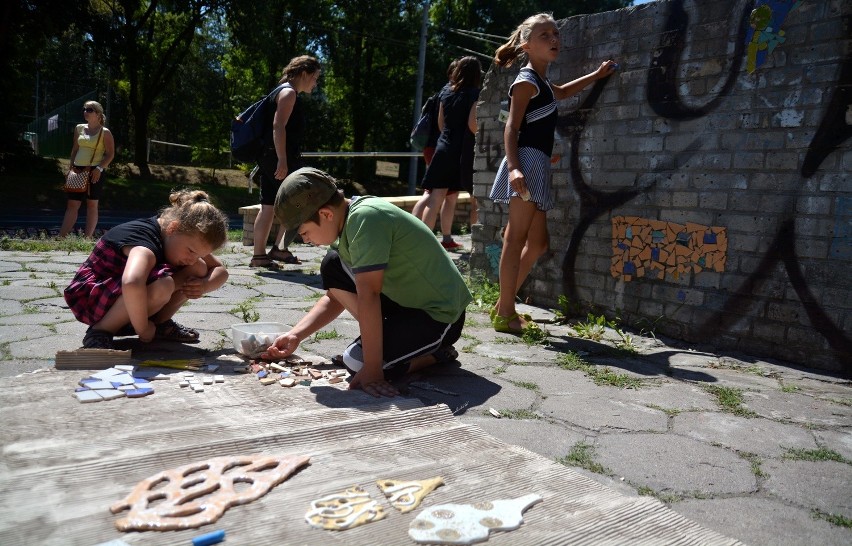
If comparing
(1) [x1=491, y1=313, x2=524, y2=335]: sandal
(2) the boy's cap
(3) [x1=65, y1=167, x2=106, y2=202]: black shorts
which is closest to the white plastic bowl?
(2) the boy's cap

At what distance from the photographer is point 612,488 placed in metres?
1.99

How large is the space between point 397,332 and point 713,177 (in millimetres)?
2135

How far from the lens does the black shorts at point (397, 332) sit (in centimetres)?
284

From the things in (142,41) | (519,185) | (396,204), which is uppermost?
(142,41)

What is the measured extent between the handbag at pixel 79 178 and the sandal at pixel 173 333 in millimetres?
4708

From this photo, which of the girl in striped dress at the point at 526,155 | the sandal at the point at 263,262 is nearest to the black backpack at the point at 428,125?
the sandal at the point at 263,262

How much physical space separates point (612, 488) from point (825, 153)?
7.65 feet

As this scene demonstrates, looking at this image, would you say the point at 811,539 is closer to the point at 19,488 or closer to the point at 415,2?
the point at 19,488

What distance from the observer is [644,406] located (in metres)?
2.80

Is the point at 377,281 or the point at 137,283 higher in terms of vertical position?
the point at 377,281

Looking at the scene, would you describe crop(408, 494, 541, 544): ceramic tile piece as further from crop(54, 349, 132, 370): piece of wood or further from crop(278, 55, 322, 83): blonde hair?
crop(278, 55, 322, 83): blonde hair

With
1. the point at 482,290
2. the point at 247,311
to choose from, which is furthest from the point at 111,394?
the point at 482,290

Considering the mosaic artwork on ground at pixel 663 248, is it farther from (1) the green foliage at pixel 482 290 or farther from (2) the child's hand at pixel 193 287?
(2) the child's hand at pixel 193 287

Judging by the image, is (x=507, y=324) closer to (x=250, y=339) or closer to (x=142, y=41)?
(x=250, y=339)
